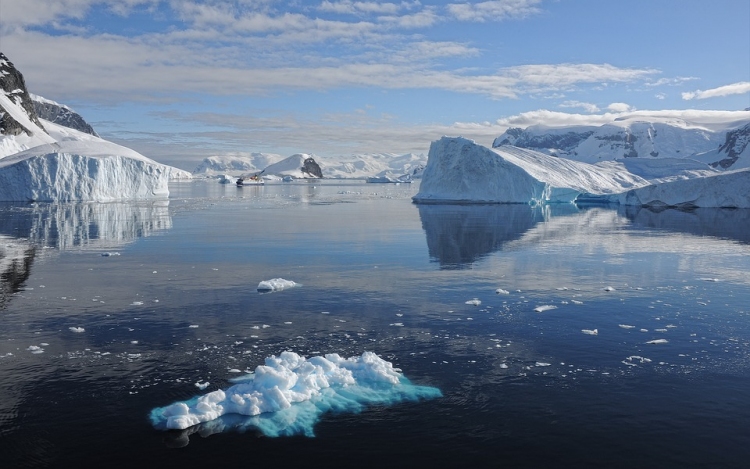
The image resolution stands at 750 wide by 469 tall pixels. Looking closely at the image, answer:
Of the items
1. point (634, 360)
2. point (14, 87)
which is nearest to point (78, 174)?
point (634, 360)

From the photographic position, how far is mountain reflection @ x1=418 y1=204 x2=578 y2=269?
24.5 meters

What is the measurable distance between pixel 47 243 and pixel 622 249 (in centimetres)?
2481

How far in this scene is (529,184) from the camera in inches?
2325

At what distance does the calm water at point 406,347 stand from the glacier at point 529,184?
33255 millimetres

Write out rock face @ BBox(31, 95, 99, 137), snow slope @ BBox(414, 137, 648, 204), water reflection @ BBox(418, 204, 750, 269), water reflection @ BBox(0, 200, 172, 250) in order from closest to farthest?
water reflection @ BBox(418, 204, 750, 269), water reflection @ BBox(0, 200, 172, 250), snow slope @ BBox(414, 137, 648, 204), rock face @ BBox(31, 95, 99, 137)

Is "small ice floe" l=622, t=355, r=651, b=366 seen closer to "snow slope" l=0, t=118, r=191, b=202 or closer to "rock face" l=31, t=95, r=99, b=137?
"snow slope" l=0, t=118, r=191, b=202

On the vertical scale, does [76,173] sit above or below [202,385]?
above

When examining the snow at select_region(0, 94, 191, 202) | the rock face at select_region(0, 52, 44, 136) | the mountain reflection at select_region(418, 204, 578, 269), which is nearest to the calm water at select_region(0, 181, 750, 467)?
the mountain reflection at select_region(418, 204, 578, 269)

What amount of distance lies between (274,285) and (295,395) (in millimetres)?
7977

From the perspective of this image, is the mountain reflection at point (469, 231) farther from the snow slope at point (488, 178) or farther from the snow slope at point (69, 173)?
the snow slope at point (69, 173)

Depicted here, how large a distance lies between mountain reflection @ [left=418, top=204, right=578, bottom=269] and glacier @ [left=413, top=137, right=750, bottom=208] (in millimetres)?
8373

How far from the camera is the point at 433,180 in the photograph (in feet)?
208

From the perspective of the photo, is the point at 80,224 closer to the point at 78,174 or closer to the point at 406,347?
the point at 78,174

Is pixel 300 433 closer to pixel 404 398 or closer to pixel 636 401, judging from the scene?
pixel 404 398
